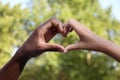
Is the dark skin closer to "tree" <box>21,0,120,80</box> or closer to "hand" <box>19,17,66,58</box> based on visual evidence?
"hand" <box>19,17,66,58</box>

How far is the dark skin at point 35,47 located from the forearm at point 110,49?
118 millimetres

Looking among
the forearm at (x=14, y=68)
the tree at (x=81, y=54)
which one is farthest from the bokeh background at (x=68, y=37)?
the forearm at (x=14, y=68)

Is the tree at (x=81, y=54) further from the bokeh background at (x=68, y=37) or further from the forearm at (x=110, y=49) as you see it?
A: the forearm at (x=110, y=49)

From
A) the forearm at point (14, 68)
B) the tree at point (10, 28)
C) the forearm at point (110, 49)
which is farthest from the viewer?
the tree at point (10, 28)

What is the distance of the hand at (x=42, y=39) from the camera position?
106 centimetres

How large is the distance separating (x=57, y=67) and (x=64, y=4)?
8.08 ft

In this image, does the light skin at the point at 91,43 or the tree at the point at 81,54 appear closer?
the light skin at the point at 91,43

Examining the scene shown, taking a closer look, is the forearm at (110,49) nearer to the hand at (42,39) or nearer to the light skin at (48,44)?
the light skin at (48,44)

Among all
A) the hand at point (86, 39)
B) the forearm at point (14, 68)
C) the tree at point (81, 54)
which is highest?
the hand at point (86, 39)

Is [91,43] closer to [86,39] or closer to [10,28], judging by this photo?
[86,39]

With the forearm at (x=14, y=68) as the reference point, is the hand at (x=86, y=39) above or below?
above

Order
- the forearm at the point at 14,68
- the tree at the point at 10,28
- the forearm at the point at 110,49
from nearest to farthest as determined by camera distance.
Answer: the forearm at the point at 110,49, the forearm at the point at 14,68, the tree at the point at 10,28

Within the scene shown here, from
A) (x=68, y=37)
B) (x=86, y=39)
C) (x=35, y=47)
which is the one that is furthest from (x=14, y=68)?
(x=68, y=37)

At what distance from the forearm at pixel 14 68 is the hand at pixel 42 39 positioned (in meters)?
0.03
